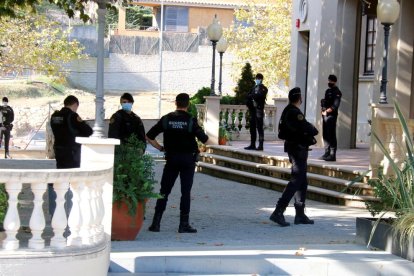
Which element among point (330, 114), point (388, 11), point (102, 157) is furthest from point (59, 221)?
point (330, 114)

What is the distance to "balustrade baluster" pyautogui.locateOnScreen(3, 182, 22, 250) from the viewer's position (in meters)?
7.50

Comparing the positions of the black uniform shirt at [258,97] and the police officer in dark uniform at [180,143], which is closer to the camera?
the police officer in dark uniform at [180,143]

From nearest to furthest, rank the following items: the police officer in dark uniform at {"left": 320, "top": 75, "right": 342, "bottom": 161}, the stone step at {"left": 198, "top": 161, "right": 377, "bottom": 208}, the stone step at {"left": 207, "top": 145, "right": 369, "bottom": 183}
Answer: the stone step at {"left": 198, "top": 161, "right": 377, "bottom": 208} < the stone step at {"left": 207, "top": 145, "right": 369, "bottom": 183} < the police officer in dark uniform at {"left": 320, "top": 75, "right": 342, "bottom": 161}

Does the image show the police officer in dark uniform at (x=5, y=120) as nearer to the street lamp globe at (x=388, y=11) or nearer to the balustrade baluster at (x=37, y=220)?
the street lamp globe at (x=388, y=11)

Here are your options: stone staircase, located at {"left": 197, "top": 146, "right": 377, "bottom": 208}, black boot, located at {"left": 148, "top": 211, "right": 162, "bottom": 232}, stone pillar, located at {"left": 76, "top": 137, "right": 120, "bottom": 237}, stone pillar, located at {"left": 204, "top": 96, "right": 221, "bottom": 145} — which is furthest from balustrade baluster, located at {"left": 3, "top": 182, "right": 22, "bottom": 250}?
stone pillar, located at {"left": 204, "top": 96, "right": 221, "bottom": 145}

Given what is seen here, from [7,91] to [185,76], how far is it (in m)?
13.0

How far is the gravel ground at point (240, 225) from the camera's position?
453 inches

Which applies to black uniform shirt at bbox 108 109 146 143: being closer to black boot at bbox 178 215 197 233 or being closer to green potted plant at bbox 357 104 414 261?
black boot at bbox 178 215 197 233

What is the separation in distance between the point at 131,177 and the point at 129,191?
22 cm

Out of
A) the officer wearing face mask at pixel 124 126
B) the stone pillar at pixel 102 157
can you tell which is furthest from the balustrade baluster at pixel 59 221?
the officer wearing face mask at pixel 124 126

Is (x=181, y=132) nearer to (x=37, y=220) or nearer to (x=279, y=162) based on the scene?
(x=37, y=220)

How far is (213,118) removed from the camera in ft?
78.9

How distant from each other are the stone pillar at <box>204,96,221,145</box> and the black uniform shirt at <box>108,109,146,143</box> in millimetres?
11111

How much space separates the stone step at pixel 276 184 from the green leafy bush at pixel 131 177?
448cm
